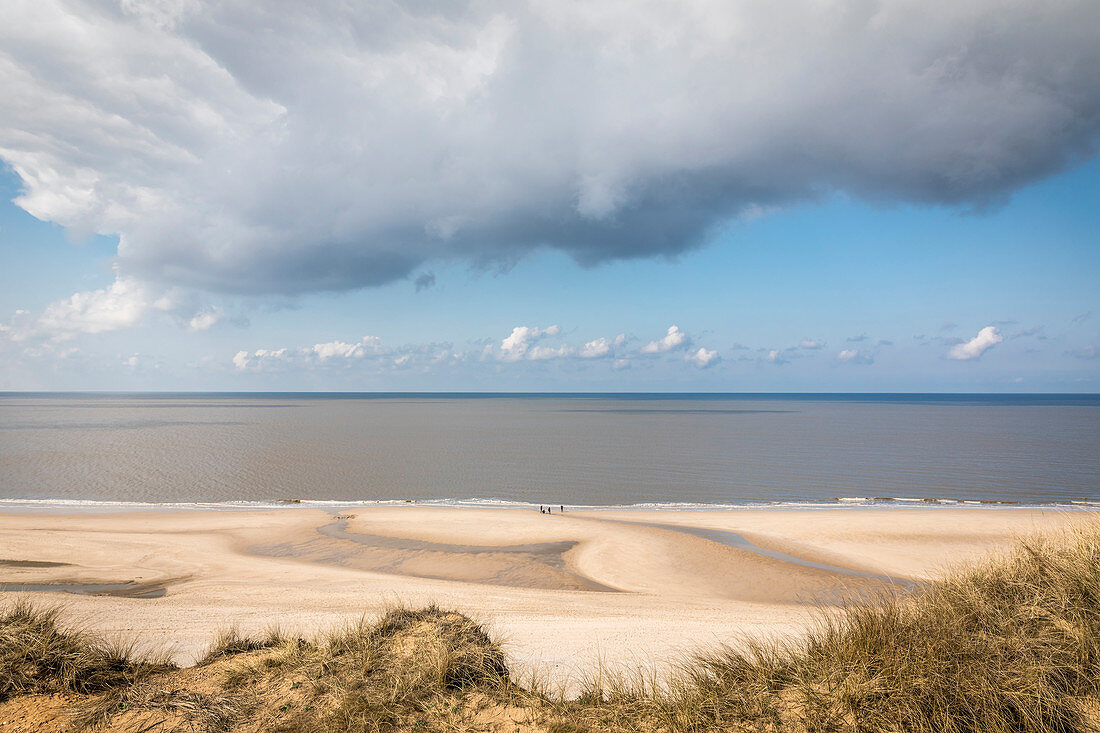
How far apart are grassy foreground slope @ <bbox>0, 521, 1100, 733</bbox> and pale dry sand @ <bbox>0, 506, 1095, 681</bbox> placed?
2442mm

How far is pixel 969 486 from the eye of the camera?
3906cm

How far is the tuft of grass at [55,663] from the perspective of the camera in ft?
21.1

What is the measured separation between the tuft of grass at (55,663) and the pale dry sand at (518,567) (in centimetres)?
284

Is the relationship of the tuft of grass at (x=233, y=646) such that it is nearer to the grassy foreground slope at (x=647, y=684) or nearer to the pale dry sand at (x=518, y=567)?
the grassy foreground slope at (x=647, y=684)

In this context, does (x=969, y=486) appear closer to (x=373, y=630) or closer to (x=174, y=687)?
(x=373, y=630)

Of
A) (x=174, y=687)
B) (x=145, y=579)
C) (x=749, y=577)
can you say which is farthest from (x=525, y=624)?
(x=145, y=579)

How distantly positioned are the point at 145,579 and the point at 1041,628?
24972mm

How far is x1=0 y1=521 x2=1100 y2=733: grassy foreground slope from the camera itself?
5.25 m

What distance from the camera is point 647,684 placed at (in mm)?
7793

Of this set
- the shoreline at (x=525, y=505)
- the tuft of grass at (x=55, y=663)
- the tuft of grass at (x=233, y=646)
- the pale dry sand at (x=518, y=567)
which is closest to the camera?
the tuft of grass at (x=55, y=663)

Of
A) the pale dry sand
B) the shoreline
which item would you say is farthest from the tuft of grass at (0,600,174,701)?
the shoreline

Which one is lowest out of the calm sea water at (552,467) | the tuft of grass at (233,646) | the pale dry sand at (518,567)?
the calm sea water at (552,467)

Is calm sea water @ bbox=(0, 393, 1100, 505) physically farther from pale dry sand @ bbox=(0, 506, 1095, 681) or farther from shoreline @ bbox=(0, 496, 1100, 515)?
pale dry sand @ bbox=(0, 506, 1095, 681)

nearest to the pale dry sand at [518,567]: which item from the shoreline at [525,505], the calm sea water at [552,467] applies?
the shoreline at [525,505]
